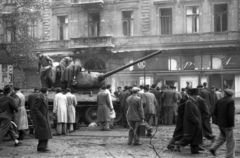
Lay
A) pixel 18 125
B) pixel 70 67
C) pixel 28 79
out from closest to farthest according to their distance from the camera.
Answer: pixel 18 125 → pixel 70 67 → pixel 28 79

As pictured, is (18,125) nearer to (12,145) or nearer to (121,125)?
(12,145)

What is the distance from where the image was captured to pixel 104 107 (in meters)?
15.3

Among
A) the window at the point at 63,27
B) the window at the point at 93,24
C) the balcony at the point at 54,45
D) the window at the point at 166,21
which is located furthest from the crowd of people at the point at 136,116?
the window at the point at 63,27

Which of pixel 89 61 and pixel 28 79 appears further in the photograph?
pixel 28 79

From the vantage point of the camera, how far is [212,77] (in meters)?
27.4

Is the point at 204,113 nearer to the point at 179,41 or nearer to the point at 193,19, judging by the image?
the point at 179,41

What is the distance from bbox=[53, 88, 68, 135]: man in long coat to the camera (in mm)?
13953

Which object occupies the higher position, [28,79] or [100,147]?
Answer: [28,79]

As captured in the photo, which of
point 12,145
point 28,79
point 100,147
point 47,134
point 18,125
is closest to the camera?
point 47,134

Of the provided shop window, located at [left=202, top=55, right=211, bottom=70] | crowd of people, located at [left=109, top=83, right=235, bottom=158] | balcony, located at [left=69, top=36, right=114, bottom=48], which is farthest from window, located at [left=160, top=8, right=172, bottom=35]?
crowd of people, located at [left=109, top=83, right=235, bottom=158]

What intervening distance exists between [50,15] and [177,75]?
38.2ft

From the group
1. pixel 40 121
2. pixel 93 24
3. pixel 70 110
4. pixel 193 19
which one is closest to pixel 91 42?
pixel 93 24

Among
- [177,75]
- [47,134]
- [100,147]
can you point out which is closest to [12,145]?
[47,134]

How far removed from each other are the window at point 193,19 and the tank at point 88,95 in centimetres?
1214
